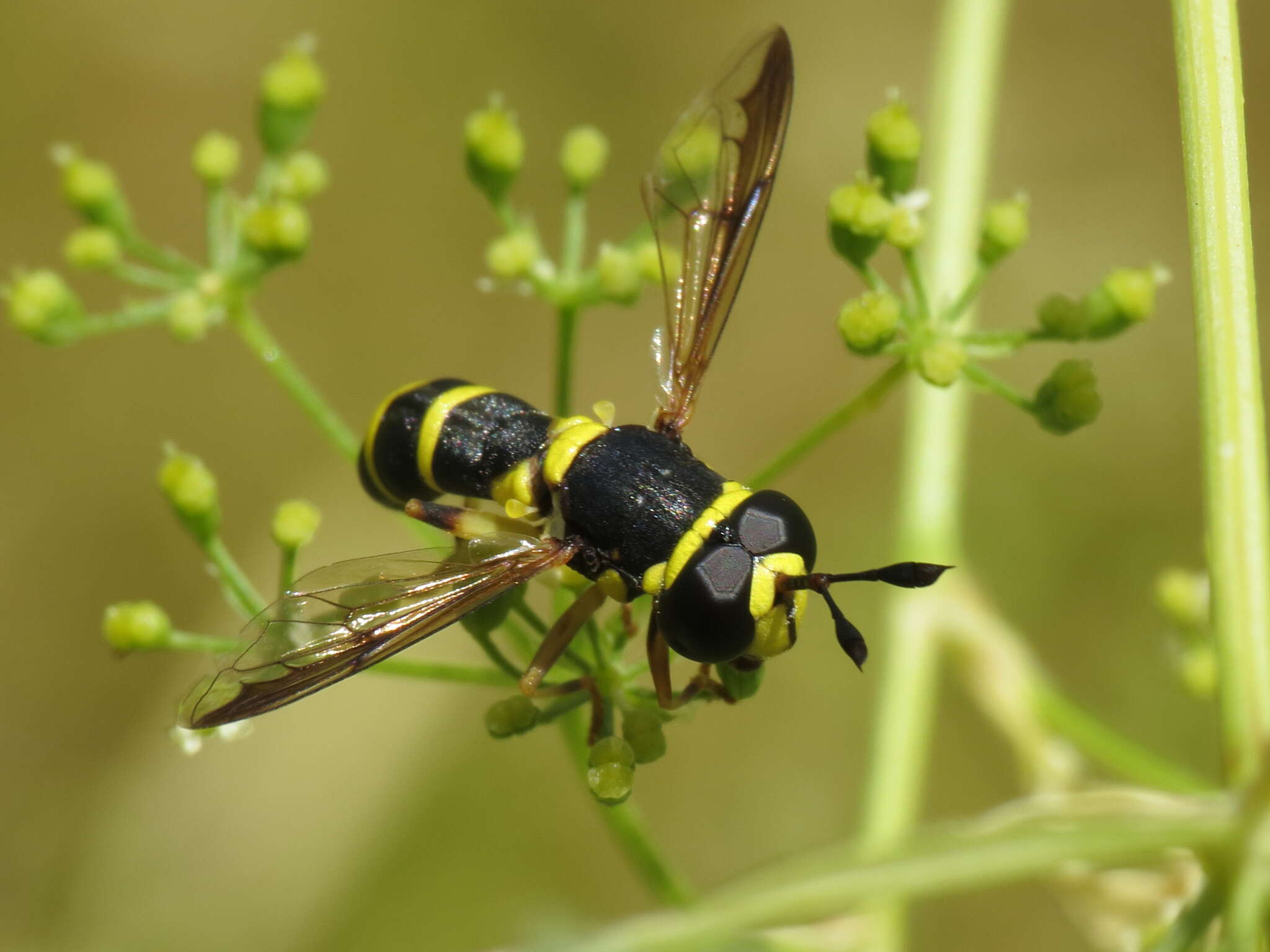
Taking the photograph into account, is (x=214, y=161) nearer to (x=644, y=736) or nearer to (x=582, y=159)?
(x=582, y=159)

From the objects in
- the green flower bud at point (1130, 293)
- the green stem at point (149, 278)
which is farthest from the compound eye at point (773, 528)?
the green stem at point (149, 278)

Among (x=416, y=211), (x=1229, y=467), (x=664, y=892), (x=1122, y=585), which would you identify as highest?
(x=416, y=211)

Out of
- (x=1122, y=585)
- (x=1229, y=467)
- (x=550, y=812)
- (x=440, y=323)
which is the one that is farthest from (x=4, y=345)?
(x=1229, y=467)

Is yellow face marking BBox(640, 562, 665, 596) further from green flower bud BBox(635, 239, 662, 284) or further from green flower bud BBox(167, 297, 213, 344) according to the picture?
green flower bud BBox(167, 297, 213, 344)

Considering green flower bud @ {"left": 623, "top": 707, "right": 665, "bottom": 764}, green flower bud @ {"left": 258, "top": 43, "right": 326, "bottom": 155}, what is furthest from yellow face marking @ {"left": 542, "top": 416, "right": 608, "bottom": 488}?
green flower bud @ {"left": 258, "top": 43, "right": 326, "bottom": 155}

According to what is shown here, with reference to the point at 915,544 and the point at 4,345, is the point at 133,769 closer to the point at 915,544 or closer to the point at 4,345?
the point at 4,345

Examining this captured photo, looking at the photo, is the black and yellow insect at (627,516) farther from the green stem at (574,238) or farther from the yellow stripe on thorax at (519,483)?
the green stem at (574,238)
